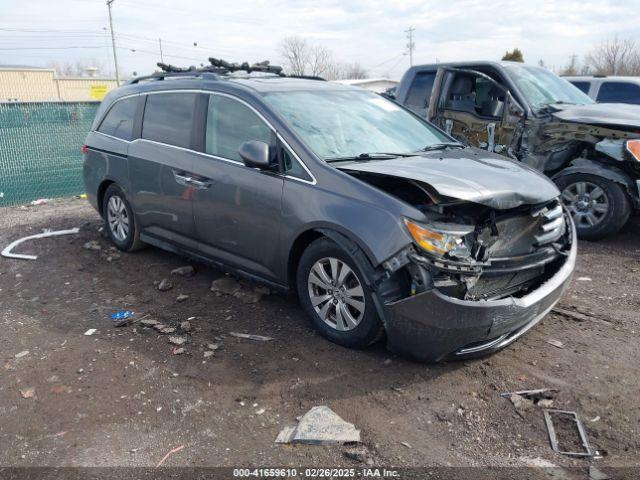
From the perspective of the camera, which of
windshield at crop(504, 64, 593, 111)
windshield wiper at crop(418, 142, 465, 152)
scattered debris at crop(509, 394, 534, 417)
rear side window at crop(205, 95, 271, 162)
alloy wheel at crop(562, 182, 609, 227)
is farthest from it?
windshield at crop(504, 64, 593, 111)

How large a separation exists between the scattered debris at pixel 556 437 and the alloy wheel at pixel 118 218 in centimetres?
452

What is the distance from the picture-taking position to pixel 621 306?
471 centimetres

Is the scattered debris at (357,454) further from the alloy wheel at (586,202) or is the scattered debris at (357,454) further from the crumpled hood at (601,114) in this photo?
the crumpled hood at (601,114)

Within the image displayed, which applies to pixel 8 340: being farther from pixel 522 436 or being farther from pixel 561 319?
pixel 561 319

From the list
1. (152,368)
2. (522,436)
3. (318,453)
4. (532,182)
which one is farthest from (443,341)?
(152,368)

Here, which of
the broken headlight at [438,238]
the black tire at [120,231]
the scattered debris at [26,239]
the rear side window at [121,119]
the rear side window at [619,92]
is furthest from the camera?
the rear side window at [619,92]

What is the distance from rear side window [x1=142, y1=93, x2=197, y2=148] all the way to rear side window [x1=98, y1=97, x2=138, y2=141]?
0.27 metres

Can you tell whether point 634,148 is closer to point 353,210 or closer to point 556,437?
point 353,210

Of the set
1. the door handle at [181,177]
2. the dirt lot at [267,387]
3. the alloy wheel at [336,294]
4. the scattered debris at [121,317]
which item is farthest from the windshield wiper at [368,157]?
the scattered debris at [121,317]

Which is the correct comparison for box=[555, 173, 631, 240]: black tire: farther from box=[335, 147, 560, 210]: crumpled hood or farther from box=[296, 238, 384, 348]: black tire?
box=[296, 238, 384, 348]: black tire

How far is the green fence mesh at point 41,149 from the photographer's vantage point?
8.93 metres

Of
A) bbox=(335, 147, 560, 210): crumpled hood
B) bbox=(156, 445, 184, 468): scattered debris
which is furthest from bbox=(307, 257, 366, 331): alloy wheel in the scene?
bbox=(156, 445, 184, 468): scattered debris

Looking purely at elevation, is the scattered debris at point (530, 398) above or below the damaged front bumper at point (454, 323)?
below

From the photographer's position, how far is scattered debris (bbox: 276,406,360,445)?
2973 millimetres
